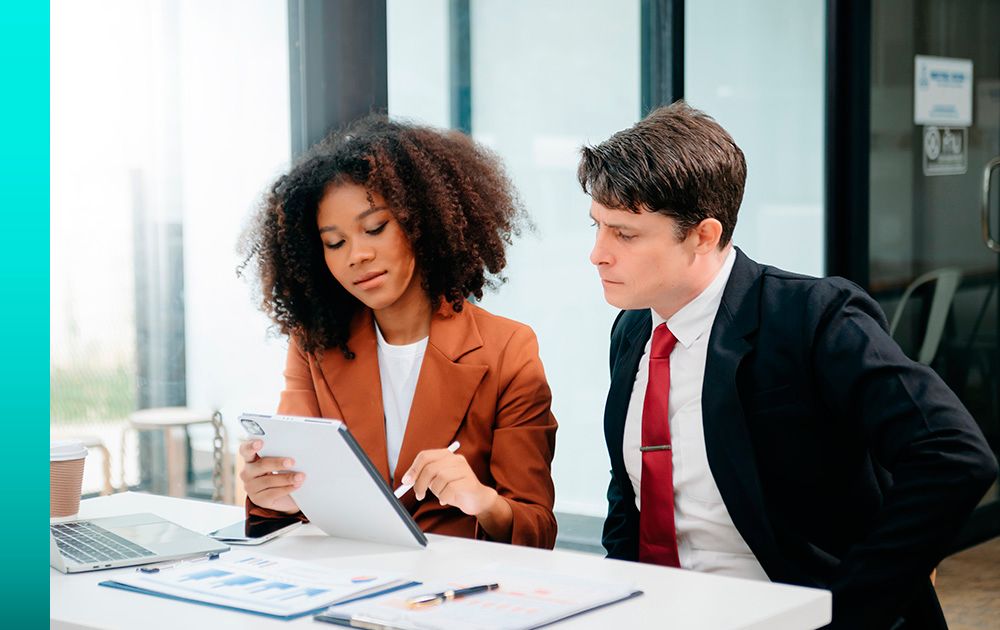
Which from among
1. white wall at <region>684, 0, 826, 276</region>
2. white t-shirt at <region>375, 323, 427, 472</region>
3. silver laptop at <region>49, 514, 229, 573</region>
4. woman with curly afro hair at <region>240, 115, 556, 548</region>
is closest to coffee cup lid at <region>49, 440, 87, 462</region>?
silver laptop at <region>49, 514, 229, 573</region>

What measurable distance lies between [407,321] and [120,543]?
73 centimetres

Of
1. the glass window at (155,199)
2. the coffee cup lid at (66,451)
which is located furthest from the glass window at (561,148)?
the coffee cup lid at (66,451)

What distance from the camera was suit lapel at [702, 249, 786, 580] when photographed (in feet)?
6.33

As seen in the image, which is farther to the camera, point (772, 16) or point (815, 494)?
point (772, 16)

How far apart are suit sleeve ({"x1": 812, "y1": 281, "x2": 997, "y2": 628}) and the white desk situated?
263mm

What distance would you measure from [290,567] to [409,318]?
0.76 metres

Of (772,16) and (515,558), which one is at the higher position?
(772,16)

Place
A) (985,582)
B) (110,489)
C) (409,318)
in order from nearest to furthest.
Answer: (409,318) < (110,489) < (985,582)

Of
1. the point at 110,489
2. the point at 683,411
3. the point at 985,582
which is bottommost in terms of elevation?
the point at 985,582

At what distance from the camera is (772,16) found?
4.29 meters

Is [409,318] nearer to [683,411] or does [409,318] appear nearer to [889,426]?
[683,411]

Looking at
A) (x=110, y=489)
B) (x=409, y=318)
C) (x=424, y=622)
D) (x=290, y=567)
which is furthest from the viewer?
(x=110, y=489)

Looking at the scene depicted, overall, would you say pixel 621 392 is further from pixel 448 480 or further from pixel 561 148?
pixel 561 148

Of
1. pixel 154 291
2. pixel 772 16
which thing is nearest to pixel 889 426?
pixel 154 291
